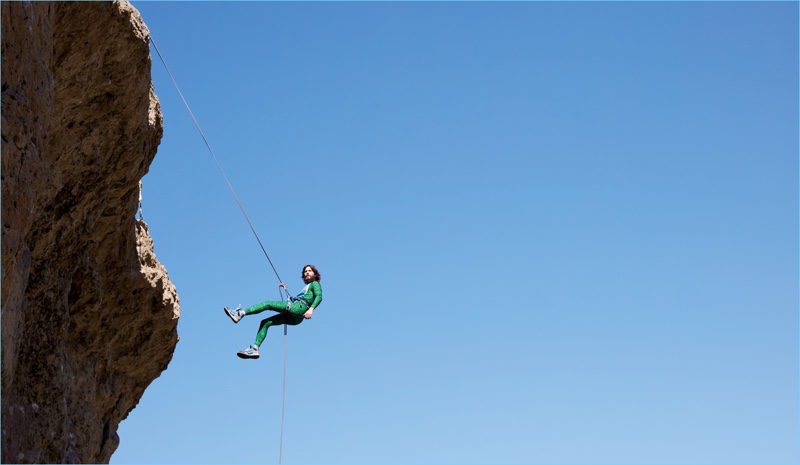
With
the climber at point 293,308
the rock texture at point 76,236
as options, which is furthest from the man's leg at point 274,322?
the rock texture at point 76,236

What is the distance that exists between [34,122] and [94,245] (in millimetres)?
3799

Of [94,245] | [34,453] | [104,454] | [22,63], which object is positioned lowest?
[34,453]

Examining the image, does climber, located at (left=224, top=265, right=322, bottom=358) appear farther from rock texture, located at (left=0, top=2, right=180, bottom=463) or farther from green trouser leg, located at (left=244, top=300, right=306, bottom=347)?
rock texture, located at (left=0, top=2, right=180, bottom=463)

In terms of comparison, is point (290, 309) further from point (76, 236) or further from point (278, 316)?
point (76, 236)

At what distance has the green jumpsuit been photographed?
1335 centimetres

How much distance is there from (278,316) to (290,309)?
232 mm

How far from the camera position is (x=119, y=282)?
12906 mm

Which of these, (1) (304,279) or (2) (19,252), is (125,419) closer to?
(1) (304,279)

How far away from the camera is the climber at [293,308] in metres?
13.2

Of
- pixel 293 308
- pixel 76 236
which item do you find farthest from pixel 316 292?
pixel 76 236

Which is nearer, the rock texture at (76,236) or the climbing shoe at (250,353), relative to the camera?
the rock texture at (76,236)

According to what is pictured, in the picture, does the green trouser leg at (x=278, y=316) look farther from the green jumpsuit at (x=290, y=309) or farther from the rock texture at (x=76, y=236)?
the rock texture at (x=76, y=236)

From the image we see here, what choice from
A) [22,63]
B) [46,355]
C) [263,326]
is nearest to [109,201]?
[46,355]

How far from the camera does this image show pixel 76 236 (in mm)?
11766
